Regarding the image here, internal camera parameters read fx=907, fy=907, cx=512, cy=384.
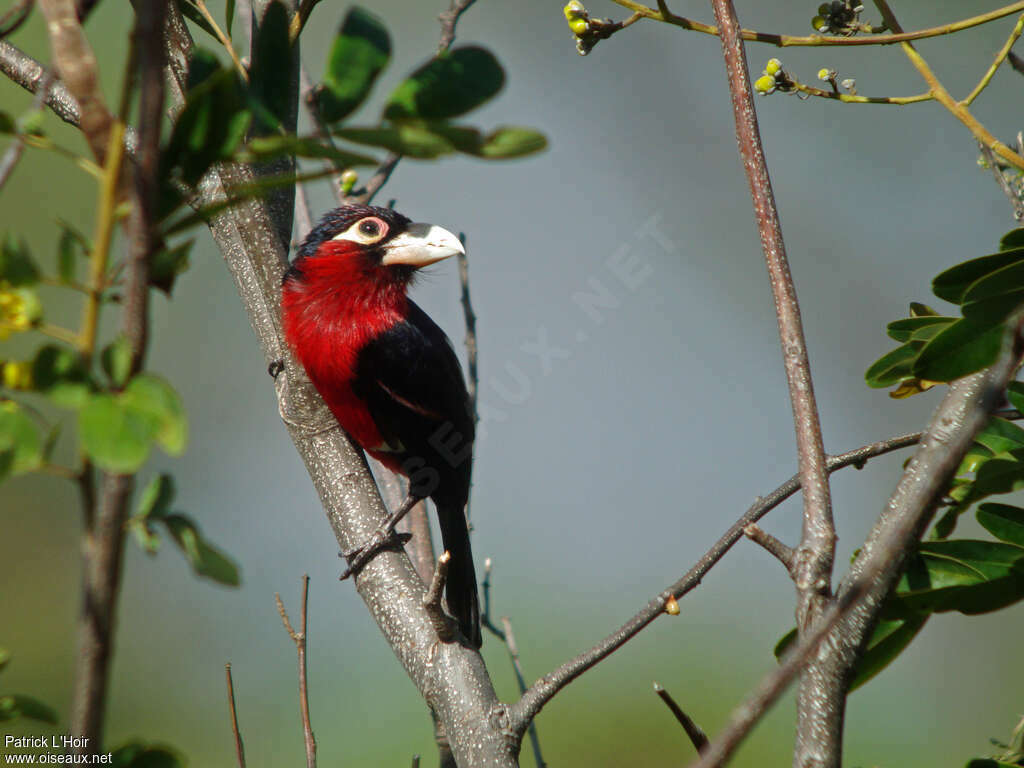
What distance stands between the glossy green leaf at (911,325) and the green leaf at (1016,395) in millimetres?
185

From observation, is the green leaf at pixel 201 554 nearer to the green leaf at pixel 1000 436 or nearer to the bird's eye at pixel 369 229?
the green leaf at pixel 1000 436

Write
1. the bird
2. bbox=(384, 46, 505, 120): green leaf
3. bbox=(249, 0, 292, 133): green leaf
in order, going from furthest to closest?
the bird < bbox=(249, 0, 292, 133): green leaf < bbox=(384, 46, 505, 120): green leaf

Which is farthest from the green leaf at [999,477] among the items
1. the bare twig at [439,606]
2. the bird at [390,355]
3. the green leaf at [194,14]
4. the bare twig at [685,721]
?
the bird at [390,355]

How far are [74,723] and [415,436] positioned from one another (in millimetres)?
3440

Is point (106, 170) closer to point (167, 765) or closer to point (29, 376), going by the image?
point (29, 376)

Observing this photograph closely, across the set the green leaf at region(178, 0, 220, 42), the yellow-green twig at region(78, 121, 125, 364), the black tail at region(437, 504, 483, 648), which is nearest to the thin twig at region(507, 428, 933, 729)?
the yellow-green twig at region(78, 121, 125, 364)

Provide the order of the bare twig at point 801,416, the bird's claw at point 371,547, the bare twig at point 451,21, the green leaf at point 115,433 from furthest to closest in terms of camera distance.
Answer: the bare twig at point 451,21, the bird's claw at point 371,547, the bare twig at point 801,416, the green leaf at point 115,433

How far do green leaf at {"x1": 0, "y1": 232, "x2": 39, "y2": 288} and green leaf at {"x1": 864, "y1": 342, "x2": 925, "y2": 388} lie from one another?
162 centimetres

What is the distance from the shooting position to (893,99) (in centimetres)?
208

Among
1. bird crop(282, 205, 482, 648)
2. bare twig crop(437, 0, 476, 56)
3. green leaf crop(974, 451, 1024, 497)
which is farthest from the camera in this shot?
bird crop(282, 205, 482, 648)

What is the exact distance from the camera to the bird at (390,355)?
3.75 metres

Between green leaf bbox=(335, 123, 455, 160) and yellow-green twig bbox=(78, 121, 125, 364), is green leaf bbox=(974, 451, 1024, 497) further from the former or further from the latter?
yellow-green twig bbox=(78, 121, 125, 364)

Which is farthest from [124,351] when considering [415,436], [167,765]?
[415,436]

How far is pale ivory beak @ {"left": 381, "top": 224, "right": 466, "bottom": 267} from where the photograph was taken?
12.8 feet
